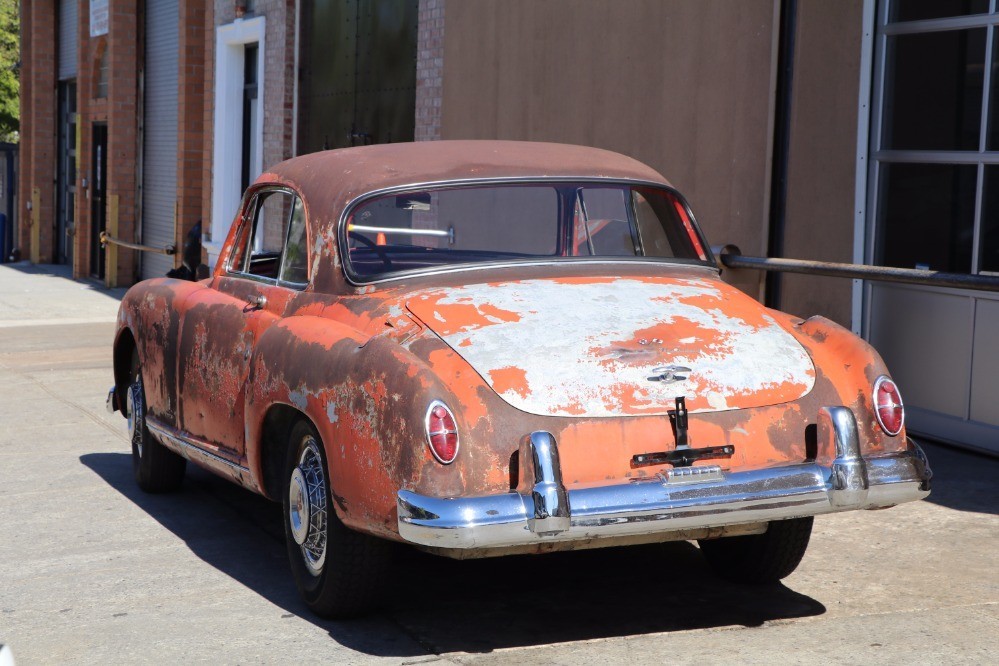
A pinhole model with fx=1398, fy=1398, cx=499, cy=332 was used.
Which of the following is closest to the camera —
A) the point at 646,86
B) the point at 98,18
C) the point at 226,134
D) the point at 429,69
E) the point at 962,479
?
the point at 962,479

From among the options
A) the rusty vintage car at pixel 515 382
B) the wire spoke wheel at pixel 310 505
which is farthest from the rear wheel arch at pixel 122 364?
the wire spoke wheel at pixel 310 505

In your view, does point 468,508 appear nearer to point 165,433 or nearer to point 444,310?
point 444,310

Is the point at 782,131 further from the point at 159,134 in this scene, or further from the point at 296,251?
the point at 159,134

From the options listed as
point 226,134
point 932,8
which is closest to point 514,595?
A: point 932,8

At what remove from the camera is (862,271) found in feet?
24.9

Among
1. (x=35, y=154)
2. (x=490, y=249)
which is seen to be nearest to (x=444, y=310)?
(x=490, y=249)

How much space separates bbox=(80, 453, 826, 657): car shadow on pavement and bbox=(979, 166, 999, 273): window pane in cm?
306

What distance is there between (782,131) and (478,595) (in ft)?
15.6

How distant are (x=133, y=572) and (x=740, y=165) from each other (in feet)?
17.2

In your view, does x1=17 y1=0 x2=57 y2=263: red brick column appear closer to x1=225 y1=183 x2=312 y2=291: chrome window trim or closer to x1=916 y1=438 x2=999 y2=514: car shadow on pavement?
x1=225 y1=183 x2=312 y2=291: chrome window trim

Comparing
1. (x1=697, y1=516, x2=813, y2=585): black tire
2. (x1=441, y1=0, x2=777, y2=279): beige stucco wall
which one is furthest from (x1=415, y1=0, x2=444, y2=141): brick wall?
(x1=697, y1=516, x2=813, y2=585): black tire

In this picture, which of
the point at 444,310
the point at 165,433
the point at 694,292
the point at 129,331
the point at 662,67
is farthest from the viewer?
the point at 662,67

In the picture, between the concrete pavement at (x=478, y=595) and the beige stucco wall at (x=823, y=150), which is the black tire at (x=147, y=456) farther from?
the beige stucco wall at (x=823, y=150)

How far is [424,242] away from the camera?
5.66 m
